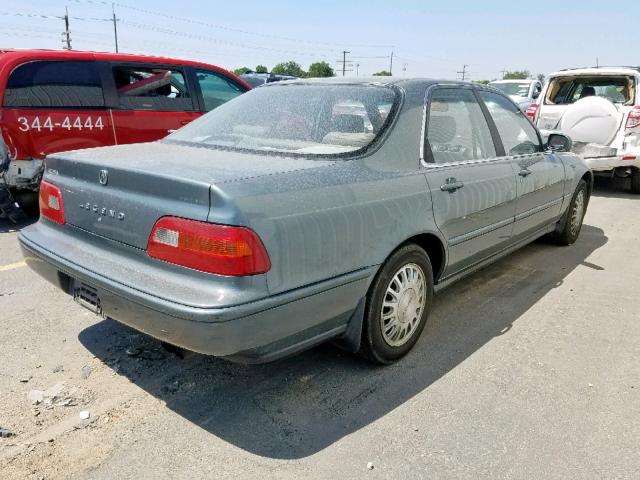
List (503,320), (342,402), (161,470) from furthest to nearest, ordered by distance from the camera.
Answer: (503,320) → (342,402) → (161,470)

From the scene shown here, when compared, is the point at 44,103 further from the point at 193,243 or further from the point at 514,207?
the point at 514,207

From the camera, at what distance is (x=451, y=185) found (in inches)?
126

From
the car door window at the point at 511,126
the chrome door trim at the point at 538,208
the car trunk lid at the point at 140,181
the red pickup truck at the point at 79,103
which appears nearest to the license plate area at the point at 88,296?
the car trunk lid at the point at 140,181

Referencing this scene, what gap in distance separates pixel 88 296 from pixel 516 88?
53.8 feet

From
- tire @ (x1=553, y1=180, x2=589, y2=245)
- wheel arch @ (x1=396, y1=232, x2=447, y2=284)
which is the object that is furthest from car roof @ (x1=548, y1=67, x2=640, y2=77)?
wheel arch @ (x1=396, y1=232, x2=447, y2=284)

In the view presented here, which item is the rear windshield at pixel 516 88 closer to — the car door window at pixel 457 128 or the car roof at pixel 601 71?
the car roof at pixel 601 71

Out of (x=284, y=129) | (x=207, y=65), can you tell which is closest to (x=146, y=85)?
(x=207, y=65)

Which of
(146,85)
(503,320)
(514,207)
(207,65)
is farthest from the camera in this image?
(207,65)

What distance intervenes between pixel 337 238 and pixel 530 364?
150 cm

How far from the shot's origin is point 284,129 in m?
3.08

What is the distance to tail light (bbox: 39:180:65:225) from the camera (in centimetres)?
284

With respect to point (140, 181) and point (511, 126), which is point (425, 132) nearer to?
point (511, 126)

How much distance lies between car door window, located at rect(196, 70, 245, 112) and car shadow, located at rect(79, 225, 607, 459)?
14.1ft

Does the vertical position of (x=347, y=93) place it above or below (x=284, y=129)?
above
